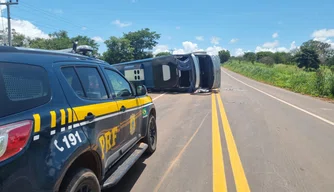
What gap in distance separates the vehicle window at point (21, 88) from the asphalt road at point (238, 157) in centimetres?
208

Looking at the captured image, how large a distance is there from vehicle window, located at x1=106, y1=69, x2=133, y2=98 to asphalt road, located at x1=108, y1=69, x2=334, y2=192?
1.32m

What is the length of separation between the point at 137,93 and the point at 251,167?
2351 millimetres

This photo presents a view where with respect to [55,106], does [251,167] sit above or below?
below

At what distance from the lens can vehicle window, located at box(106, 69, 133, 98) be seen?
13.2 ft

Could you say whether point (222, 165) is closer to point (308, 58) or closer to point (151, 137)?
point (151, 137)

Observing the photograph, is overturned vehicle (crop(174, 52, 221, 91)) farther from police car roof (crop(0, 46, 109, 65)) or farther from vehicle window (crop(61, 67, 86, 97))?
police car roof (crop(0, 46, 109, 65))

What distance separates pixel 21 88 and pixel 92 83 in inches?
48.0

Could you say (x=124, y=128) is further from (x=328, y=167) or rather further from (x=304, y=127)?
(x=304, y=127)

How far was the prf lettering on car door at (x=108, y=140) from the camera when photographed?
3086 millimetres

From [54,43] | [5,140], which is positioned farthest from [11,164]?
[54,43]

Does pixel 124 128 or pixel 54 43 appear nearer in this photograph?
pixel 124 128

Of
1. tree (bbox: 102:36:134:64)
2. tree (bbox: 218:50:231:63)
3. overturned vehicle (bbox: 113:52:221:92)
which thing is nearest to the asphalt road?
overturned vehicle (bbox: 113:52:221:92)

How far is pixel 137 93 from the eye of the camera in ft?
16.0

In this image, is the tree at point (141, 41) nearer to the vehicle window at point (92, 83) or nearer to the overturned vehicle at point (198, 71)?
the overturned vehicle at point (198, 71)
